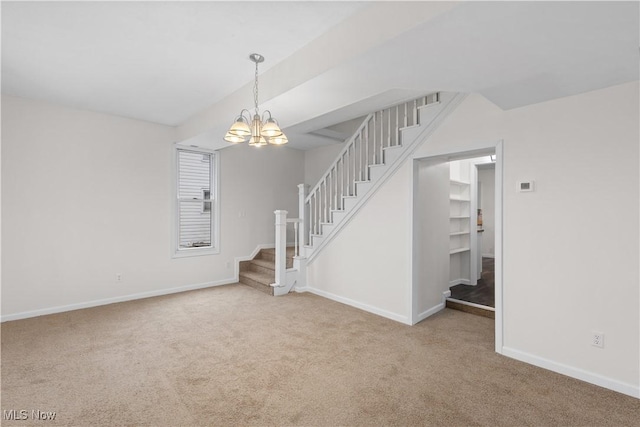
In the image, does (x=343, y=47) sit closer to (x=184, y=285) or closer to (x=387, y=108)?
(x=387, y=108)

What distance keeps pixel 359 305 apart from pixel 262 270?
2136mm

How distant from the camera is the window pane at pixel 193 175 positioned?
5.37 m

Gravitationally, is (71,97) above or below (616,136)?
above

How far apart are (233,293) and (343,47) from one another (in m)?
4.13

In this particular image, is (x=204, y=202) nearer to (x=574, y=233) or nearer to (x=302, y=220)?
(x=302, y=220)

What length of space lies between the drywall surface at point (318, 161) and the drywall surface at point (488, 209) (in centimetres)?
465

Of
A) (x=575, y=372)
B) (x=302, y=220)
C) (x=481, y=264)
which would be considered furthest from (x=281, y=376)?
(x=481, y=264)

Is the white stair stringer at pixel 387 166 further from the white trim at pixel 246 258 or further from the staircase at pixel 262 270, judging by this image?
the white trim at pixel 246 258

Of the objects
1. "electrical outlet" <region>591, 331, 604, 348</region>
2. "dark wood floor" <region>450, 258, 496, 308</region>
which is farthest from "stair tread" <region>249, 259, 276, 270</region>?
"electrical outlet" <region>591, 331, 604, 348</region>

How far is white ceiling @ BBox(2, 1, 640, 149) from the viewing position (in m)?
1.74

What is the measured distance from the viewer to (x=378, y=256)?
4.17 meters

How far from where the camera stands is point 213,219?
5.63 m

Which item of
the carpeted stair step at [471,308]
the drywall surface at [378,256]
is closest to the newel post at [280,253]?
the drywall surface at [378,256]

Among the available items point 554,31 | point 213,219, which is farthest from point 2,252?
point 554,31
